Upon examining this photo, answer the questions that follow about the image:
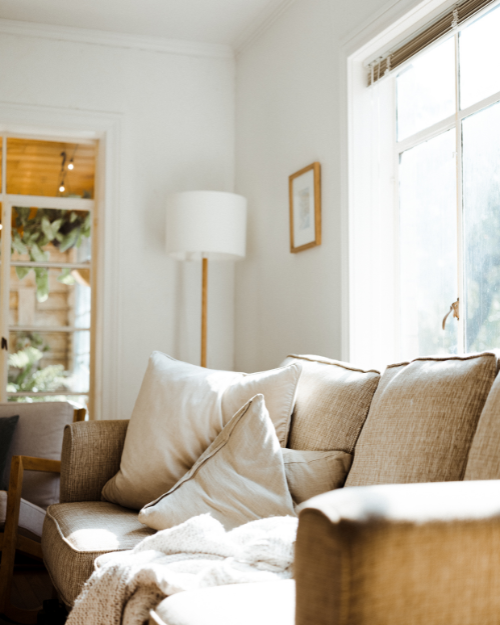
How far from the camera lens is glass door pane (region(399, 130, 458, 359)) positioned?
2.32 m

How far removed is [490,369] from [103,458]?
1351mm

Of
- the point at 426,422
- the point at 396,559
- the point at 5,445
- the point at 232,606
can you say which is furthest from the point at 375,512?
the point at 5,445

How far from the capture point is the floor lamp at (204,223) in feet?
10.9

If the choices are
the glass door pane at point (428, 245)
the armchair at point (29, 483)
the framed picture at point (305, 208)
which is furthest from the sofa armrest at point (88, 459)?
the framed picture at point (305, 208)

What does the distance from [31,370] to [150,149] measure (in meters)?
1.51

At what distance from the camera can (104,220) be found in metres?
3.80

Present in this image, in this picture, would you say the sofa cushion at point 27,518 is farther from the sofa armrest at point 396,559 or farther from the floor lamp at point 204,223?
the sofa armrest at point 396,559

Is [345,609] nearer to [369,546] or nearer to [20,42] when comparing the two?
[369,546]

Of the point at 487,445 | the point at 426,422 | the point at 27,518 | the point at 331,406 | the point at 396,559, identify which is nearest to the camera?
the point at 396,559

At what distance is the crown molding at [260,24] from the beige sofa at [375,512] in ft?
6.94

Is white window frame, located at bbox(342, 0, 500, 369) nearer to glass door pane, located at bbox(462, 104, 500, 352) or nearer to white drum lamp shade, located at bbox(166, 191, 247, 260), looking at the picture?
glass door pane, located at bbox(462, 104, 500, 352)

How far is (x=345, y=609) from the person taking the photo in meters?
0.66

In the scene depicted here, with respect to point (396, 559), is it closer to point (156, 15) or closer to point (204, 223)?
point (204, 223)

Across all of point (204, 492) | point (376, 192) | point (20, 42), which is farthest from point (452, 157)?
point (20, 42)
